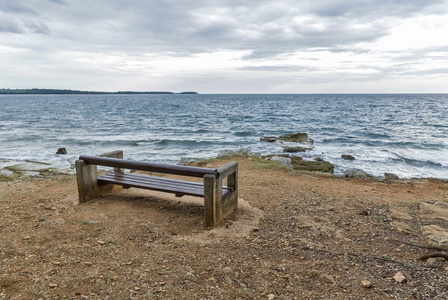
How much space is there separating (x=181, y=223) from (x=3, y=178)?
8476 millimetres

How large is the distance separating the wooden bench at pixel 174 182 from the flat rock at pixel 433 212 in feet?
12.7

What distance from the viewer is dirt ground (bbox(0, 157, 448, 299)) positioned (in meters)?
3.44

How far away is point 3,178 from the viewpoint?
10.4 m

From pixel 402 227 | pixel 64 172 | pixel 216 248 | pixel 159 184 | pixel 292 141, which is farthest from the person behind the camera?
pixel 292 141

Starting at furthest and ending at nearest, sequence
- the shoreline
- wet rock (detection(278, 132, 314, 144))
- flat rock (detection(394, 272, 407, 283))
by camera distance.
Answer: wet rock (detection(278, 132, 314, 144))
the shoreline
flat rock (detection(394, 272, 407, 283))

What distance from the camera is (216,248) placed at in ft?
15.3

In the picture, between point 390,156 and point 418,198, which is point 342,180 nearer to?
point 418,198

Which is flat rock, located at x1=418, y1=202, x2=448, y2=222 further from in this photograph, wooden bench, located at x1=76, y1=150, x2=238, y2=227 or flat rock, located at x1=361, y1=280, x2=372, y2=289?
wooden bench, located at x1=76, y1=150, x2=238, y2=227

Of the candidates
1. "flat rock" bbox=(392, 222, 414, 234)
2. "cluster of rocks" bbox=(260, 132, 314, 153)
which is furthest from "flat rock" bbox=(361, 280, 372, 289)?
"cluster of rocks" bbox=(260, 132, 314, 153)

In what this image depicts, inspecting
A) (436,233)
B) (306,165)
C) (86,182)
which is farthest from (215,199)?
(306,165)

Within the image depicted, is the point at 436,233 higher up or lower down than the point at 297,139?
higher up

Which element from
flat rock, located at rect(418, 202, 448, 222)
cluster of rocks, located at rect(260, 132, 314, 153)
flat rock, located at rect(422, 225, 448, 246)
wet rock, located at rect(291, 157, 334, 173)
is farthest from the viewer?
cluster of rocks, located at rect(260, 132, 314, 153)

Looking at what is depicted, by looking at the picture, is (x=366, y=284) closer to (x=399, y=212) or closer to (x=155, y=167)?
(x=399, y=212)

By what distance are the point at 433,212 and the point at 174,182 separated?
550cm
